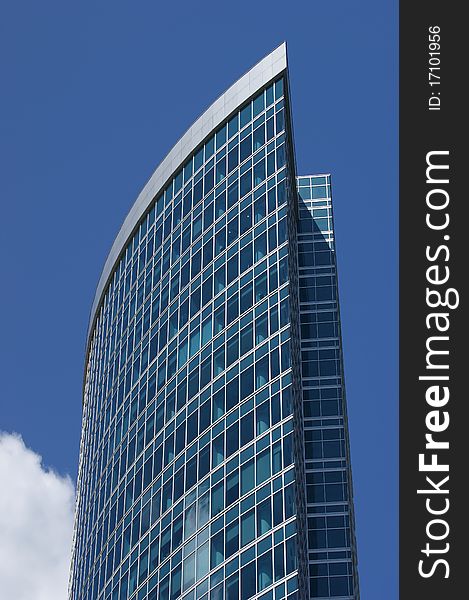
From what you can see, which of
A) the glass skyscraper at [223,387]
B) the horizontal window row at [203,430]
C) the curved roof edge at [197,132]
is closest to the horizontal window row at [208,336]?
the glass skyscraper at [223,387]

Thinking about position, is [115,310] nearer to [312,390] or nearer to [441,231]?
[312,390]

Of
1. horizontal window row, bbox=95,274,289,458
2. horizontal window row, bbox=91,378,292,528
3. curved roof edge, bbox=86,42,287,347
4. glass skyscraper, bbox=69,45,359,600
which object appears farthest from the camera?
curved roof edge, bbox=86,42,287,347

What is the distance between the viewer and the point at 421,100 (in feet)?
180

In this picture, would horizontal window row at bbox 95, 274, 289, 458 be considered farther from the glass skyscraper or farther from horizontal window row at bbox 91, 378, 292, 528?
horizontal window row at bbox 91, 378, 292, 528

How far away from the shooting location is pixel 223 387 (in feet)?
270

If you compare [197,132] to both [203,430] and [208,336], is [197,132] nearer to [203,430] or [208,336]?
[208,336]

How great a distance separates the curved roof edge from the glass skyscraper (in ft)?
0.57

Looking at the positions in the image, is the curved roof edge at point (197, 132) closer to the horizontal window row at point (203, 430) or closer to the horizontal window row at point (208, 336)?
the horizontal window row at point (208, 336)

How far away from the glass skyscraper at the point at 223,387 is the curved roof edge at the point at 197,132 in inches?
6.9

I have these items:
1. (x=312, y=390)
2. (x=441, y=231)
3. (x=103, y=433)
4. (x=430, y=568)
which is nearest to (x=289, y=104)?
(x=312, y=390)

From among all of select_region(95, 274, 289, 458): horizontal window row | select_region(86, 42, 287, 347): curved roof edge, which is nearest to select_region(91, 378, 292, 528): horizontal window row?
select_region(95, 274, 289, 458): horizontal window row

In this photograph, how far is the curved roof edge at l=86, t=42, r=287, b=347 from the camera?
309 ft

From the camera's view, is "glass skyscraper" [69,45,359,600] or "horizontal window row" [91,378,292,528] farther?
"horizontal window row" [91,378,292,528]

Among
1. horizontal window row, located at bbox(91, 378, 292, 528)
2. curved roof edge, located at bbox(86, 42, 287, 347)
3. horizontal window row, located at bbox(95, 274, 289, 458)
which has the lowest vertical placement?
horizontal window row, located at bbox(91, 378, 292, 528)
